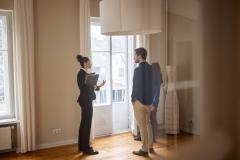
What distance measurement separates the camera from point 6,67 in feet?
9.32

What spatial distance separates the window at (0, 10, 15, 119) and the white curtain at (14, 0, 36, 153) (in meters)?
0.10

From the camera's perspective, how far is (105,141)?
3227mm

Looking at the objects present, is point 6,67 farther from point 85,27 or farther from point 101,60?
point 101,60

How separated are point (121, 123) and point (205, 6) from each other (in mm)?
3118

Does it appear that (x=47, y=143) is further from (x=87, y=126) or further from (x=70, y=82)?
(x=70, y=82)

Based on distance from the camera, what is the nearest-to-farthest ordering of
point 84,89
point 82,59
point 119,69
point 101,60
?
point 84,89 → point 82,59 → point 101,60 → point 119,69

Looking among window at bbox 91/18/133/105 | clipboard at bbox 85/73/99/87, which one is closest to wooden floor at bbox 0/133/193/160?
window at bbox 91/18/133/105

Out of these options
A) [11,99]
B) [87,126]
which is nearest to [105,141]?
[87,126]

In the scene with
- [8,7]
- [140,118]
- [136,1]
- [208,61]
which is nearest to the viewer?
[208,61]

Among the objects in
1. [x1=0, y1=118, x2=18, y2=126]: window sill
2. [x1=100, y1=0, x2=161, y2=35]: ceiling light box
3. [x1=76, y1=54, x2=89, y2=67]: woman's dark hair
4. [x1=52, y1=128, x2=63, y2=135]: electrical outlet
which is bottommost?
[x1=52, y1=128, x2=63, y2=135]: electrical outlet

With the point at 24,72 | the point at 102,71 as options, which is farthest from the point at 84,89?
the point at 24,72

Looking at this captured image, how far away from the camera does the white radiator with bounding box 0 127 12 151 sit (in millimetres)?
2765

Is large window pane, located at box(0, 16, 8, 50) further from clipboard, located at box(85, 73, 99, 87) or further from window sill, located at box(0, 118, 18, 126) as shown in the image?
clipboard, located at box(85, 73, 99, 87)

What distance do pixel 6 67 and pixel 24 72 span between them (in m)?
0.24
